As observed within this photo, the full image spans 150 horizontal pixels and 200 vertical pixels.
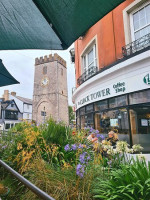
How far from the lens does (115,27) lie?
7.71 metres

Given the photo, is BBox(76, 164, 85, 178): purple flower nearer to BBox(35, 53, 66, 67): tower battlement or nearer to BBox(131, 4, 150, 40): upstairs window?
BBox(131, 4, 150, 40): upstairs window

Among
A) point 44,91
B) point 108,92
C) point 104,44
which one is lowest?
point 108,92

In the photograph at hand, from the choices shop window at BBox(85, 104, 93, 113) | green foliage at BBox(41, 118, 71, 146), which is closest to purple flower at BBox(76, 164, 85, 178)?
green foliage at BBox(41, 118, 71, 146)

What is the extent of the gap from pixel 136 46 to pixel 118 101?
266 centimetres

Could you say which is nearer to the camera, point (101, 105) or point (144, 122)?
point (144, 122)

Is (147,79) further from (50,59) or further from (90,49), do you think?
(50,59)

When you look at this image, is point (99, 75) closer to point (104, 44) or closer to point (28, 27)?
point (104, 44)

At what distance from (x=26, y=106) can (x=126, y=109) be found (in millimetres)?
38943

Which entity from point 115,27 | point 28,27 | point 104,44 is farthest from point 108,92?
point 28,27

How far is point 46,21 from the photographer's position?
2320 millimetres

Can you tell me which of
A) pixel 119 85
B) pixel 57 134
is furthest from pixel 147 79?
pixel 57 134

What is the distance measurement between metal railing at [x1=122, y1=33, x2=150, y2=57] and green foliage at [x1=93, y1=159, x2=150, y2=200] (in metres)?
5.75

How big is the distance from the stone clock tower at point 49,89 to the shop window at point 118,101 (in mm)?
28385

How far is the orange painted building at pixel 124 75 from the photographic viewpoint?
6062 mm
